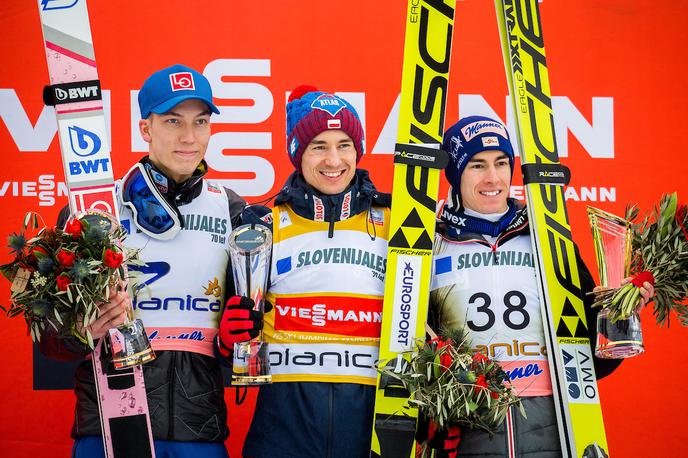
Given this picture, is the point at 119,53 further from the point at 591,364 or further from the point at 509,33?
the point at 591,364

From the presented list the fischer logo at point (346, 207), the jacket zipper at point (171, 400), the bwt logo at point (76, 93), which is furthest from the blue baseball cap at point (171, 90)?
the jacket zipper at point (171, 400)

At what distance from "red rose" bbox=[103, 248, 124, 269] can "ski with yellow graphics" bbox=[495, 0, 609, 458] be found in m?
1.37

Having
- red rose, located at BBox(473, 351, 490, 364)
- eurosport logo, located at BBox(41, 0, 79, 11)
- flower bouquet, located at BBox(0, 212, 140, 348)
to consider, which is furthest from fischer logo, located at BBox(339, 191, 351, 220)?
eurosport logo, located at BBox(41, 0, 79, 11)

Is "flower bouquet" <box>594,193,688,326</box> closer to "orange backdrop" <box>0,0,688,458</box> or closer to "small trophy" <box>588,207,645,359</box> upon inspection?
"small trophy" <box>588,207,645,359</box>

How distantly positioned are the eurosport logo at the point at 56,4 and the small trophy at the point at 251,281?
0.99 m

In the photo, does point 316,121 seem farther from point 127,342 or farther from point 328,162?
point 127,342

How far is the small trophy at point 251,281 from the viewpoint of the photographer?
262 centimetres

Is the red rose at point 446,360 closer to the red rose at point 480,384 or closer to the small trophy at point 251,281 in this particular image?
the red rose at point 480,384

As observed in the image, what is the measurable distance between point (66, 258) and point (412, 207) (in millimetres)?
1152

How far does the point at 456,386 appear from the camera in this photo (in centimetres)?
249

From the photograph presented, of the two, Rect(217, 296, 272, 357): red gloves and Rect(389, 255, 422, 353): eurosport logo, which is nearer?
Rect(217, 296, 272, 357): red gloves

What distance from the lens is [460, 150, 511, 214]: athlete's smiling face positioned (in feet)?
9.62

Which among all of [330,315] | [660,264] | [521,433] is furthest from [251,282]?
[660,264]

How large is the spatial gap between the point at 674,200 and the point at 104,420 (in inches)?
75.2
